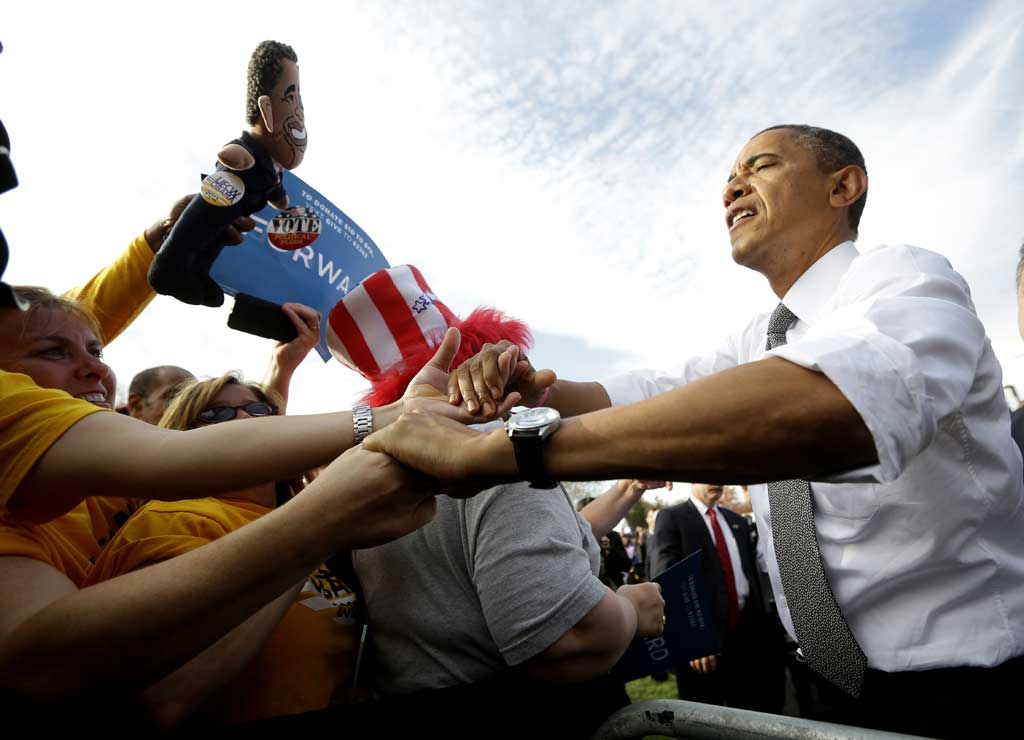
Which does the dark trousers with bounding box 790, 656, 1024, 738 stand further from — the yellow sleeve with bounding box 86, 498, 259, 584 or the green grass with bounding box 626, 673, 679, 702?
the green grass with bounding box 626, 673, 679, 702

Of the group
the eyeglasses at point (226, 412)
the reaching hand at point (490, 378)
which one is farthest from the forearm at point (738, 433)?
the eyeglasses at point (226, 412)

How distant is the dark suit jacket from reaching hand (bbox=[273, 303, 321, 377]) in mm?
4079

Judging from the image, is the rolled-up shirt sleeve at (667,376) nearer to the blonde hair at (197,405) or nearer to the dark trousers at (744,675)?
the blonde hair at (197,405)

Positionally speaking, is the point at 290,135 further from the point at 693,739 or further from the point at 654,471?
the point at 693,739

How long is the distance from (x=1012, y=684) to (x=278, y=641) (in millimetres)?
1858

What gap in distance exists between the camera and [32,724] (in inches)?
44.9

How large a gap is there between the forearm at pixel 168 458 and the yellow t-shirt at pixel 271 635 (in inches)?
6.3

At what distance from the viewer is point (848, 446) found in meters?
1.08

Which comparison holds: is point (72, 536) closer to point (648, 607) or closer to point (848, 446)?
point (648, 607)

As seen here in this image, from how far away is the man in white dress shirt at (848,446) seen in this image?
110 centimetres

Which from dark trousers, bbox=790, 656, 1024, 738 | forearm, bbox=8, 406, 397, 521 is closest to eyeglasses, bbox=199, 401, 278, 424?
forearm, bbox=8, 406, 397, 521

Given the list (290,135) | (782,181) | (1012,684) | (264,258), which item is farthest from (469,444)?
(290,135)

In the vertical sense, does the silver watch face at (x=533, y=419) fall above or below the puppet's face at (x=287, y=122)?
below

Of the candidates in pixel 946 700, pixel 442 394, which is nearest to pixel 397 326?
pixel 442 394
